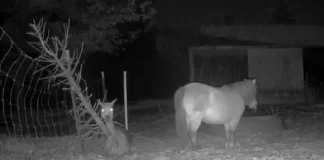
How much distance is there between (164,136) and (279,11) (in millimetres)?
22920

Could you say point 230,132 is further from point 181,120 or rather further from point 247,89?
point 181,120

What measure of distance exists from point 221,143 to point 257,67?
10.6 metres

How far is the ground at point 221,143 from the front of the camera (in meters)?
7.16

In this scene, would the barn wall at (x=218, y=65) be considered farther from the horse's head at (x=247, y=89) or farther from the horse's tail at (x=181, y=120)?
the horse's tail at (x=181, y=120)

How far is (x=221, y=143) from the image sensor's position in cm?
950

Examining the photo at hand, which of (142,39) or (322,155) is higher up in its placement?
(142,39)

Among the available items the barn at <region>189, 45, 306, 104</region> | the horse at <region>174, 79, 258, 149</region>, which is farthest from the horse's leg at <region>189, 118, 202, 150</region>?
the barn at <region>189, 45, 306, 104</region>

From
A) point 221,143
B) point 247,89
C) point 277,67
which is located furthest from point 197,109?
point 277,67

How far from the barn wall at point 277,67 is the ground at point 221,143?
587 centimetres

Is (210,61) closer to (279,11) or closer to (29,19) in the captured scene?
(29,19)

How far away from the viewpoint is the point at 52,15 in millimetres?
13656

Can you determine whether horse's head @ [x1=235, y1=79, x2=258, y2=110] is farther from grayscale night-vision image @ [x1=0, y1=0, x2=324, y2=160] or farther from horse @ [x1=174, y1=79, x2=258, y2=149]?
horse @ [x1=174, y1=79, x2=258, y2=149]

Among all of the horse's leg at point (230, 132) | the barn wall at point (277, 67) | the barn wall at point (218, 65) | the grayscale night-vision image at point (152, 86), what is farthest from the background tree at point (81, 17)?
the barn wall at point (277, 67)

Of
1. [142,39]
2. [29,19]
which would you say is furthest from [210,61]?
[29,19]
